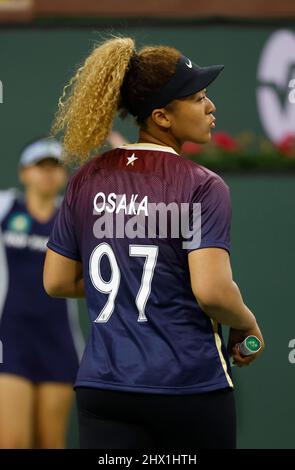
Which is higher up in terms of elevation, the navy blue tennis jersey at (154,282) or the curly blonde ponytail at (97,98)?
the curly blonde ponytail at (97,98)

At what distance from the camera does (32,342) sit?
221 inches

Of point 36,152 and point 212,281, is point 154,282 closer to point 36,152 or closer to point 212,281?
point 212,281

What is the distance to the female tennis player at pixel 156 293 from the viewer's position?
2.93m

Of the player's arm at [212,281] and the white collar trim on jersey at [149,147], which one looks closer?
the player's arm at [212,281]

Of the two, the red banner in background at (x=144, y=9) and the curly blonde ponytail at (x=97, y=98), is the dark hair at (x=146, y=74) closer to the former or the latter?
the curly blonde ponytail at (x=97, y=98)

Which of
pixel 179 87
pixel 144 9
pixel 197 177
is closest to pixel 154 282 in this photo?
pixel 197 177

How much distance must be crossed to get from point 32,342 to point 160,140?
2.71 meters

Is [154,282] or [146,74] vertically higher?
[146,74]

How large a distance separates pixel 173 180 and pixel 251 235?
2654 mm

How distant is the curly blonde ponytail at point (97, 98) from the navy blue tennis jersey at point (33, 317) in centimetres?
241

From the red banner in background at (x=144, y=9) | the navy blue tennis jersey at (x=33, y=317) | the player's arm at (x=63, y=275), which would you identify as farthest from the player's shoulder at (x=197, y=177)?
the red banner in background at (x=144, y=9)

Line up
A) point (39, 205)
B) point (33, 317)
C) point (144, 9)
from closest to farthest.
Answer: point (33, 317) < point (39, 205) < point (144, 9)

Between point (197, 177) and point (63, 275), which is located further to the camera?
point (63, 275)

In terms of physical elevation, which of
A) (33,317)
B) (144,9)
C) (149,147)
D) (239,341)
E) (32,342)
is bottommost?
(32,342)
